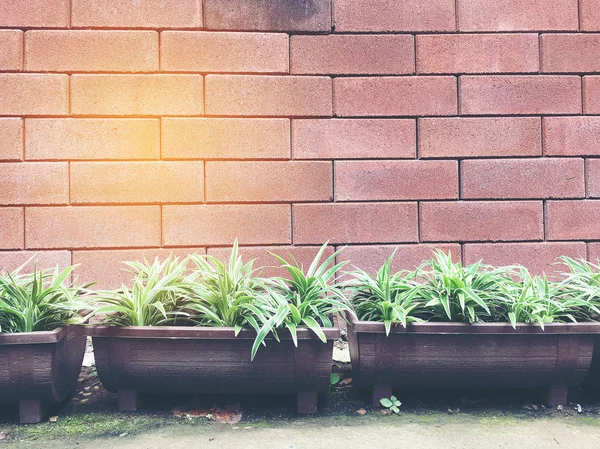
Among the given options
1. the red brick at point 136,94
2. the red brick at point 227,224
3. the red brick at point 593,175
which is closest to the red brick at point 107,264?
the red brick at point 227,224

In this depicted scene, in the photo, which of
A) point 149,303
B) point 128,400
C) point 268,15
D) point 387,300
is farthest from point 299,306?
point 268,15

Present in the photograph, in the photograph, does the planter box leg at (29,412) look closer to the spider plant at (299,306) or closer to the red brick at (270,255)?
the spider plant at (299,306)

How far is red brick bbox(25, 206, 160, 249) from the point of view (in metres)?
3.28

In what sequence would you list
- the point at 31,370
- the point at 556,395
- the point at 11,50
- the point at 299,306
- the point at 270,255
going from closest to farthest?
the point at 31,370
the point at 299,306
the point at 556,395
the point at 11,50
the point at 270,255

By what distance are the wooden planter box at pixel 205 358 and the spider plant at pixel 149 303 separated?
104 mm

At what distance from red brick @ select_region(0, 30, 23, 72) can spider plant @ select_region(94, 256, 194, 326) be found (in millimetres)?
1937

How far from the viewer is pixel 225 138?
11.0 feet

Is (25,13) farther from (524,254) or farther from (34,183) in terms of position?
(524,254)

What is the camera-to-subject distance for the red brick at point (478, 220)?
3424mm

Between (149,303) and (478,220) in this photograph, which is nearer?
(149,303)

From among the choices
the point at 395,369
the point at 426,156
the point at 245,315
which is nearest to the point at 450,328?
the point at 395,369

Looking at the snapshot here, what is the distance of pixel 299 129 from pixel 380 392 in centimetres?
190

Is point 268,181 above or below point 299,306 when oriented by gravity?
above

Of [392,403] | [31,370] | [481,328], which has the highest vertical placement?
[481,328]
